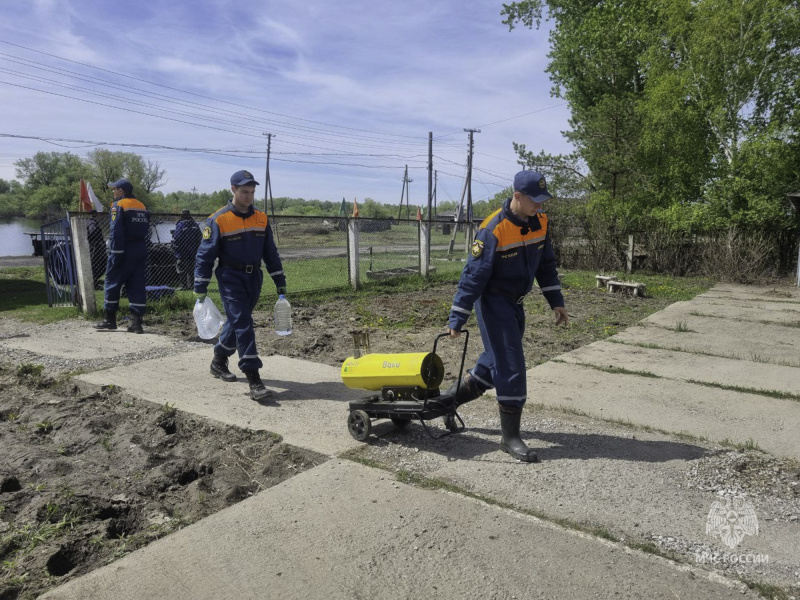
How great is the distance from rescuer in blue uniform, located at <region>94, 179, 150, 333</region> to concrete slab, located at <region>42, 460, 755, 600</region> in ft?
19.5

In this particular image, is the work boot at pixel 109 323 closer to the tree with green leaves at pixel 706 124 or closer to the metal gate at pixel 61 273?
the metal gate at pixel 61 273

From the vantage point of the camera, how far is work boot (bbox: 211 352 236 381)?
6230mm

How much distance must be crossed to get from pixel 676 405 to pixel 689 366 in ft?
5.69

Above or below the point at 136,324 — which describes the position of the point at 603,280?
below

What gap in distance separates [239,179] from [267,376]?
2.15m

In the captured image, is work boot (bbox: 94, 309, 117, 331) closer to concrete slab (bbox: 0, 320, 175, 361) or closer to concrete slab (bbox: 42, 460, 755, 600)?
concrete slab (bbox: 0, 320, 175, 361)

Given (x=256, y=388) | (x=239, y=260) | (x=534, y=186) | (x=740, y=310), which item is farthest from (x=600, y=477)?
(x=740, y=310)

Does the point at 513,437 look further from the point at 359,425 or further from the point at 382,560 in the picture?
the point at 382,560

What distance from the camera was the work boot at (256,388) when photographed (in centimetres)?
556

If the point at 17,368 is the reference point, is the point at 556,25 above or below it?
above

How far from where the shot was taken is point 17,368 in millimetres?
6602

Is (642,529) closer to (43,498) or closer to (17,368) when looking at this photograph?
(43,498)

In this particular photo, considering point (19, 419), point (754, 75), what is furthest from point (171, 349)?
Result: point (754, 75)

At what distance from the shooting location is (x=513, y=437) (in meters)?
4.35
